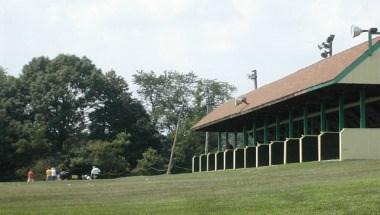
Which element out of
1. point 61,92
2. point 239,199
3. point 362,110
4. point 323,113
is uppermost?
point 61,92

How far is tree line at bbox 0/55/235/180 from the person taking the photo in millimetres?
74562

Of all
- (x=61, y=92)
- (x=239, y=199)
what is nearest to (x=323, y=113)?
(x=239, y=199)

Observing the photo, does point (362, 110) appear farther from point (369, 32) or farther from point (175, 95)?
point (175, 95)

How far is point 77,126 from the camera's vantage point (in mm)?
84312

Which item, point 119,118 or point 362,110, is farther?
point 119,118

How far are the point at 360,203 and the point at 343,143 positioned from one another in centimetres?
1574

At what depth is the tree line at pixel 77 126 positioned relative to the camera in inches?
2936

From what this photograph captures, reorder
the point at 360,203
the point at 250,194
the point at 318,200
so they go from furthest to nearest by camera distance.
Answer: the point at 250,194 < the point at 318,200 < the point at 360,203

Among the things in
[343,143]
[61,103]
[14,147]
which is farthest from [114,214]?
[61,103]

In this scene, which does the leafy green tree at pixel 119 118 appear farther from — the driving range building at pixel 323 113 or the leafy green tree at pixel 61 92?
the driving range building at pixel 323 113

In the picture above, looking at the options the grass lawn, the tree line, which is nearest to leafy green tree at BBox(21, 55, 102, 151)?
the tree line

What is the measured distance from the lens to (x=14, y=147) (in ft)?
243

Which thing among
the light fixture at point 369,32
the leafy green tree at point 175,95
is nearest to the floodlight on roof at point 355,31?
the light fixture at point 369,32

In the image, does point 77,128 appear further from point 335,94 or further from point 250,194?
point 250,194
